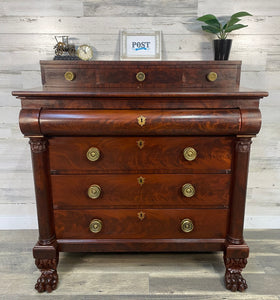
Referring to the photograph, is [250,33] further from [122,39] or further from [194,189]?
[194,189]

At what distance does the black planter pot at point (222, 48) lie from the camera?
→ 1651 mm

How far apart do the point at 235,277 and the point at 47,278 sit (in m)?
1.09

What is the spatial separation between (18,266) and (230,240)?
4.47 ft

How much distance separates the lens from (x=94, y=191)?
4.68 feet

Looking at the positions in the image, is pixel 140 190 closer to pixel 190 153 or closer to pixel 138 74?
pixel 190 153

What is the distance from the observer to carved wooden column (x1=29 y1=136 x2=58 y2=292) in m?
1.36

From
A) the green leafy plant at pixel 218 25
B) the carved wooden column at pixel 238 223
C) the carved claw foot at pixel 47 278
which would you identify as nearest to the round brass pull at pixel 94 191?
the carved claw foot at pixel 47 278

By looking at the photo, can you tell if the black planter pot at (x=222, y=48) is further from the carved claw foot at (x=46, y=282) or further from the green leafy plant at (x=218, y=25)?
the carved claw foot at (x=46, y=282)

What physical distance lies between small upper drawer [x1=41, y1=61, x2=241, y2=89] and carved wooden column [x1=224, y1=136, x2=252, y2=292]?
1.30 ft

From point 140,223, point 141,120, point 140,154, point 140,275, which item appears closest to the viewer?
point 141,120

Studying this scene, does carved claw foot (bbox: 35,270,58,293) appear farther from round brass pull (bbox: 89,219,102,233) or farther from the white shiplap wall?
the white shiplap wall

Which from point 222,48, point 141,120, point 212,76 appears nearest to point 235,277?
point 141,120

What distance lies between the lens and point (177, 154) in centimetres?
140

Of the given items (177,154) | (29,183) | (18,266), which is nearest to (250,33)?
(177,154)
